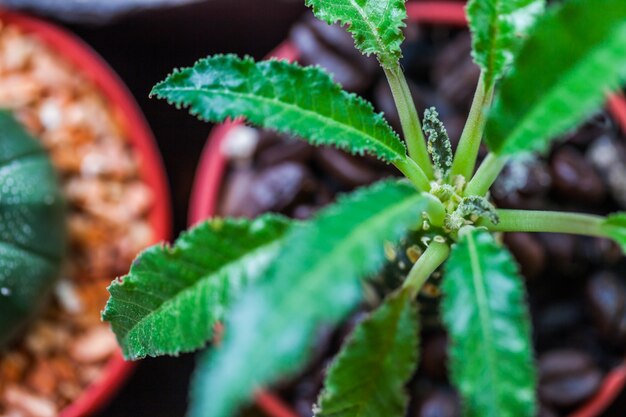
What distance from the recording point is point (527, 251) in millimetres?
719

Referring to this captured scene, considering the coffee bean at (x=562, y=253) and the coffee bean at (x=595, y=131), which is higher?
the coffee bean at (x=595, y=131)

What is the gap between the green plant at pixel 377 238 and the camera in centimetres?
32

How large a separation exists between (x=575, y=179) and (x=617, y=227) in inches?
12.1

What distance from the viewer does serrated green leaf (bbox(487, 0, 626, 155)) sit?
341 millimetres

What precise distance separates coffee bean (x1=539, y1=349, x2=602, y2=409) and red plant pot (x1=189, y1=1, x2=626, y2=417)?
0.04 feet

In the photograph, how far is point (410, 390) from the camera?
756 millimetres

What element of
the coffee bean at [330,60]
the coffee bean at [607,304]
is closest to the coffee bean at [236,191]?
the coffee bean at [330,60]

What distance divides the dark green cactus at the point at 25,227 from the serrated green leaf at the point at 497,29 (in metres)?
0.46

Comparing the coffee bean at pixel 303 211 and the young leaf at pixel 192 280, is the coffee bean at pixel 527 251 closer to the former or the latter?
the coffee bean at pixel 303 211

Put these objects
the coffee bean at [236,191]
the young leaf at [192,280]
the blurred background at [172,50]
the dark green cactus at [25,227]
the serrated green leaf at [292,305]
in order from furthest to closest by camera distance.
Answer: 1. the blurred background at [172,50]
2. the coffee bean at [236,191]
3. the dark green cactus at [25,227]
4. the young leaf at [192,280]
5. the serrated green leaf at [292,305]

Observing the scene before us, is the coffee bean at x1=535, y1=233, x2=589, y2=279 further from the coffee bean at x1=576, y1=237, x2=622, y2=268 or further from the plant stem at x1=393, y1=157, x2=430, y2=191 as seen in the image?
the plant stem at x1=393, y1=157, x2=430, y2=191

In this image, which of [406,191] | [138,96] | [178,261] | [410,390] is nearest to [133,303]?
[178,261]

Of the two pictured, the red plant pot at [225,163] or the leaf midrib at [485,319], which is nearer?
the leaf midrib at [485,319]

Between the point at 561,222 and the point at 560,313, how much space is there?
348 mm
